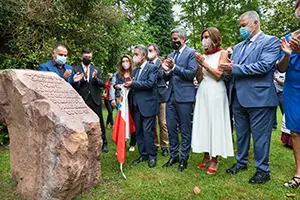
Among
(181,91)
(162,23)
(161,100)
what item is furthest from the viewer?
(162,23)

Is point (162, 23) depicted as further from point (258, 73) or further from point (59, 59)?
point (258, 73)

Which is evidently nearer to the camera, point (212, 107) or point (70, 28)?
point (212, 107)

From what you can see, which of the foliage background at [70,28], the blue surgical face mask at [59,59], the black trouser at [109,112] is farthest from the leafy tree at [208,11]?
the blue surgical face mask at [59,59]

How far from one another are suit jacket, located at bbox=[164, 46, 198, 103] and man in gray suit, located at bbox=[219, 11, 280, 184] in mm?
526

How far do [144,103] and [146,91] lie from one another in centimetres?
22

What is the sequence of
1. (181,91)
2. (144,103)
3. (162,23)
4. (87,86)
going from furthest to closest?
(162,23), (87,86), (144,103), (181,91)

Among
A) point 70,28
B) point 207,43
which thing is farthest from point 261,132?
point 70,28

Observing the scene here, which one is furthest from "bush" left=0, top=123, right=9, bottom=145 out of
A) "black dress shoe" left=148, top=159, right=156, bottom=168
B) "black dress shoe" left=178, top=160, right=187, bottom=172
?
"black dress shoe" left=178, top=160, right=187, bottom=172

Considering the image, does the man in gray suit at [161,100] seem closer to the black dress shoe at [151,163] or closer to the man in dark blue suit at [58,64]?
the black dress shoe at [151,163]

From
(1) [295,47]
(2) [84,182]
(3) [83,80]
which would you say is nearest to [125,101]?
(3) [83,80]

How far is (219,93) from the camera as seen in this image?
3768 mm

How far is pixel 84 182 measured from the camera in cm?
329

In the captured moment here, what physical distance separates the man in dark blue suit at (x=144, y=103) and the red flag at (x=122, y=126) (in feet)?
0.43

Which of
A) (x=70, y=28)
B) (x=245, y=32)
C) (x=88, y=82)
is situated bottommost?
(x=88, y=82)
